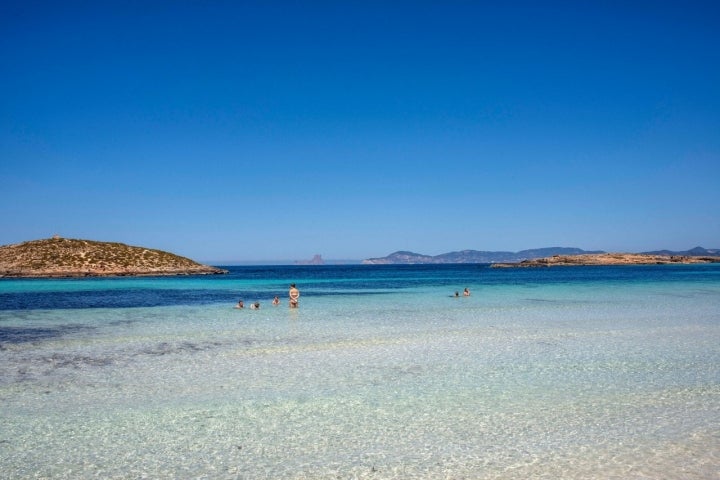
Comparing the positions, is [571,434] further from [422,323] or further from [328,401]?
[422,323]

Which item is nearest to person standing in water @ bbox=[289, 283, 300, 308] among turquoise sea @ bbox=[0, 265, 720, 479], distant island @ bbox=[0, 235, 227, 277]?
turquoise sea @ bbox=[0, 265, 720, 479]

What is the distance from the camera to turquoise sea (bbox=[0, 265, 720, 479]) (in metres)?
8.99

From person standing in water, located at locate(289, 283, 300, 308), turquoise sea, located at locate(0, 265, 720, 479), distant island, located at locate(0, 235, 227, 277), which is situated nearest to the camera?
turquoise sea, located at locate(0, 265, 720, 479)

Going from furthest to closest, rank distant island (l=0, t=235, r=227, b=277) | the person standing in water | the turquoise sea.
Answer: distant island (l=0, t=235, r=227, b=277)
the person standing in water
the turquoise sea

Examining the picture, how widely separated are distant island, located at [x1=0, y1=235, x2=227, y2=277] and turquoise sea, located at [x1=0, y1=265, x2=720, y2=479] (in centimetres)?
8088

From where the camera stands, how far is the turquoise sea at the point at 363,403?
899 cm

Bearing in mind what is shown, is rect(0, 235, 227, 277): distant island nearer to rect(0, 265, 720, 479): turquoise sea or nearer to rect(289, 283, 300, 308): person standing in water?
rect(289, 283, 300, 308): person standing in water

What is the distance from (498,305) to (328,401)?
29.4m

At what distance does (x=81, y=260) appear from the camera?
333ft

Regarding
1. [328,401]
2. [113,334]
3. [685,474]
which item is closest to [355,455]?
[328,401]

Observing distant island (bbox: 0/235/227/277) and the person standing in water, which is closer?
the person standing in water

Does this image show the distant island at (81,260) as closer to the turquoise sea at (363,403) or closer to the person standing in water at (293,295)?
the person standing in water at (293,295)

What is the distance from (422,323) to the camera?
28.8m

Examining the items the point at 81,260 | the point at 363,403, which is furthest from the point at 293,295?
the point at 81,260
